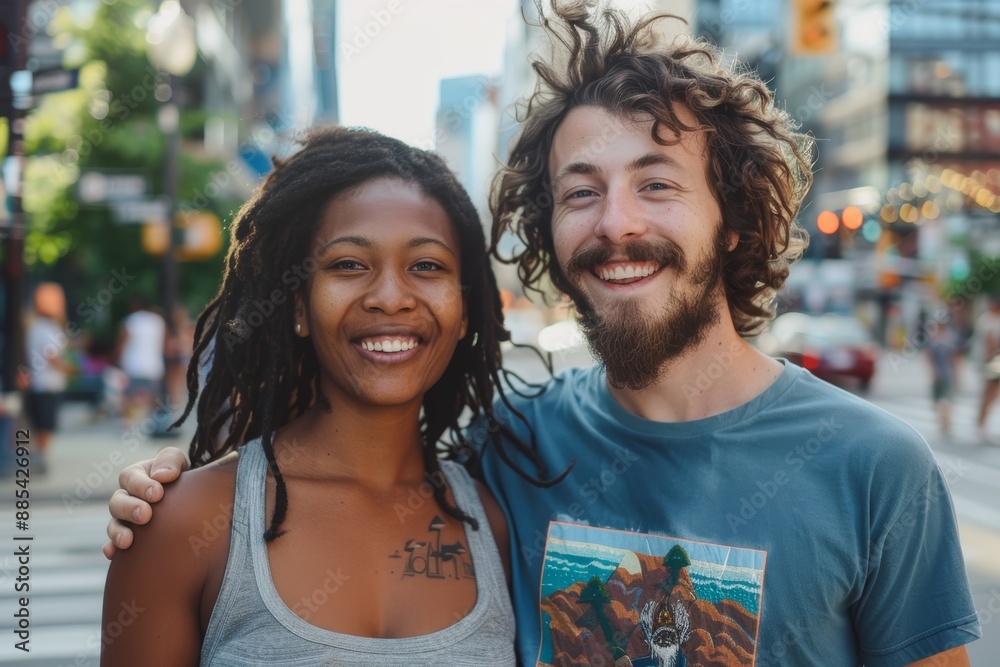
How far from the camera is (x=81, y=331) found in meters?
21.0

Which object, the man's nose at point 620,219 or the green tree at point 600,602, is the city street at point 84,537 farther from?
the man's nose at point 620,219

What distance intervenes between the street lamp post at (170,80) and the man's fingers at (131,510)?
8985mm

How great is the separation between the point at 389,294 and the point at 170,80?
Answer: 12.1 metres

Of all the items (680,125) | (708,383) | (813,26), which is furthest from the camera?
(813,26)

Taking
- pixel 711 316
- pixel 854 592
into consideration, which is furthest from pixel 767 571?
pixel 711 316

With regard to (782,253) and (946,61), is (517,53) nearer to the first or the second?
(946,61)

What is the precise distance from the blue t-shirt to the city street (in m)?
3.97

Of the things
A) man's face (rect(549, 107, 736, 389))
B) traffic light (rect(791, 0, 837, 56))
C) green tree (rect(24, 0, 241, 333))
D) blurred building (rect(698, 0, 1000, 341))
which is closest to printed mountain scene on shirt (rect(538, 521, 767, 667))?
man's face (rect(549, 107, 736, 389))

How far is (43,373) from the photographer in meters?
11.6

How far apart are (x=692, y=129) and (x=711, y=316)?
0.58 metres

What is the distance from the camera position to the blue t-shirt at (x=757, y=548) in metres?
2.34

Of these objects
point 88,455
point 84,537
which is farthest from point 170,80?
point 84,537

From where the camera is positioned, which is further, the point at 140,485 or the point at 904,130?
the point at 904,130

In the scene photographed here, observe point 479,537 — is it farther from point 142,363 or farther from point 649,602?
point 142,363
